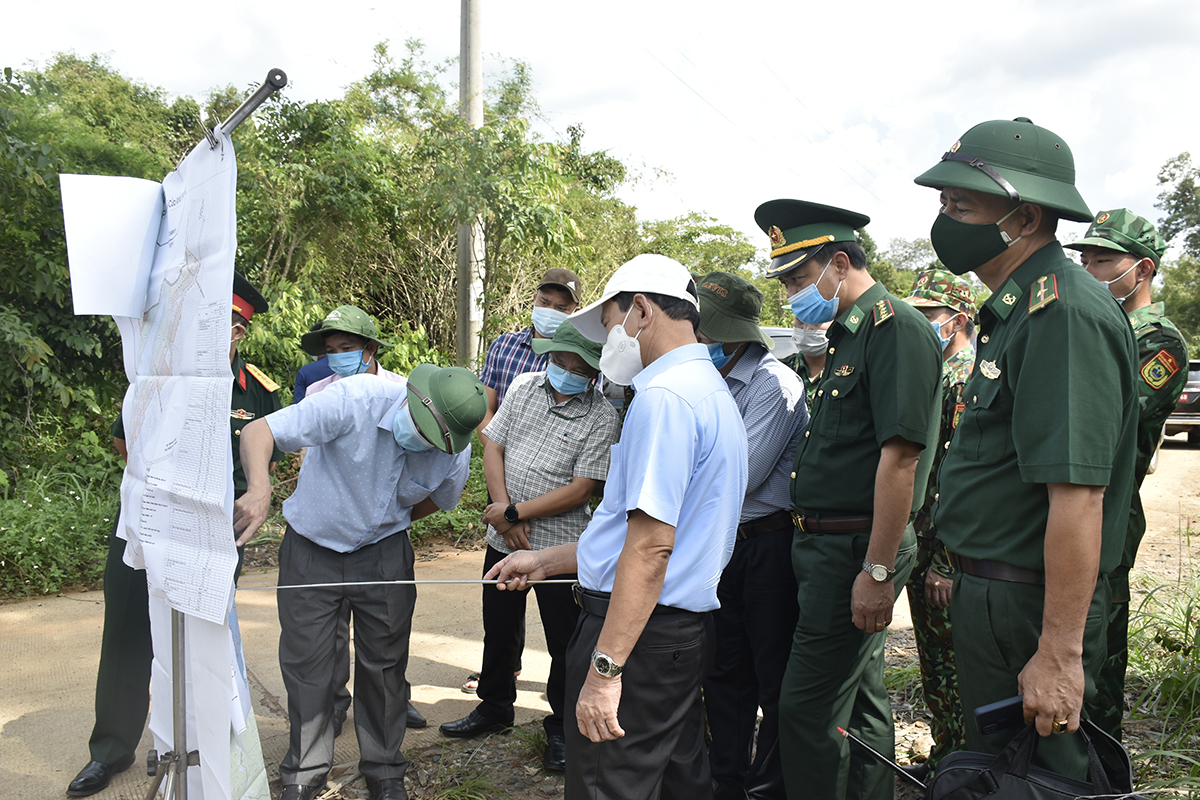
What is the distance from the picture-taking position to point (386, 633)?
305 cm

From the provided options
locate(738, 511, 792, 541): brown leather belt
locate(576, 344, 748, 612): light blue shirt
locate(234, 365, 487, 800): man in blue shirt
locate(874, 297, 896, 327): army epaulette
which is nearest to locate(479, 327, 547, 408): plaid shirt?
locate(234, 365, 487, 800): man in blue shirt

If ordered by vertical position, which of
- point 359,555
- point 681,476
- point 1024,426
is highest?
point 1024,426

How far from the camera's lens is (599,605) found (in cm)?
213

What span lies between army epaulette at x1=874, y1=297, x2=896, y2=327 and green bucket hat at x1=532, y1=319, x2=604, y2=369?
118 cm

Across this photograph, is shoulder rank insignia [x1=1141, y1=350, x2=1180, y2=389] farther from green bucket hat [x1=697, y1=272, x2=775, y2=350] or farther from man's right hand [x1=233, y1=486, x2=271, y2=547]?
man's right hand [x1=233, y1=486, x2=271, y2=547]

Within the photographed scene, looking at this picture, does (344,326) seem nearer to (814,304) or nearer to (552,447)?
(552,447)

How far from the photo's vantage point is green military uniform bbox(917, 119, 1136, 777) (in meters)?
1.77

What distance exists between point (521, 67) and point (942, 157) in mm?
7424

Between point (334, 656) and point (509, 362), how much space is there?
191 cm

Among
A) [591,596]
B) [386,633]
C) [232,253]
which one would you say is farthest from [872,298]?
[386,633]

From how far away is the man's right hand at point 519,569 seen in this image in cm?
270

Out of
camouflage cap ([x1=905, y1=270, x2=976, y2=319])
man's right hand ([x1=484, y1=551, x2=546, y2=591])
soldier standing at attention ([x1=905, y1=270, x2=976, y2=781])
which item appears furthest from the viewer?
camouflage cap ([x1=905, y1=270, x2=976, y2=319])

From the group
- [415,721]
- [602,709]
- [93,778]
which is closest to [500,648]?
[415,721]

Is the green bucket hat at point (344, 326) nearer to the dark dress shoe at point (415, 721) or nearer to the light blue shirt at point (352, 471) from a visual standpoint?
the light blue shirt at point (352, 471)
